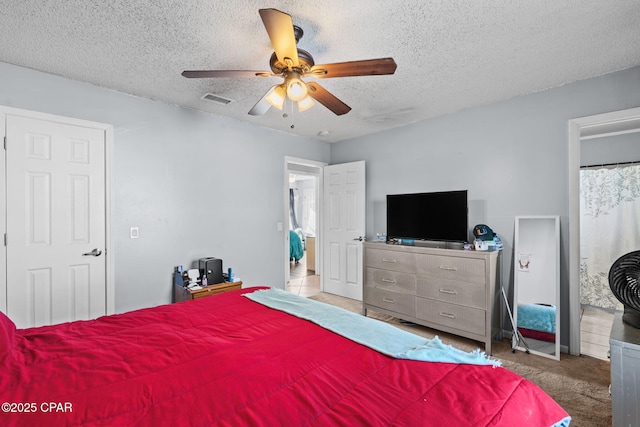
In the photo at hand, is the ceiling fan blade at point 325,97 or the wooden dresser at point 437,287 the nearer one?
the ceiling fan blade at point 325,97

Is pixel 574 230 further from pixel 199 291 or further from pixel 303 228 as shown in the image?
pixel 303 228

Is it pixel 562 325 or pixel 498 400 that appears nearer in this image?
pixel 498 400

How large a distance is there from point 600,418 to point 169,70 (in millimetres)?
3987

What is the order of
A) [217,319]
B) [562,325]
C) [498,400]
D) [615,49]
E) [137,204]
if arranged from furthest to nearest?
[137,204]
[562,325]
[615,49]
[217,319]
[498,400]

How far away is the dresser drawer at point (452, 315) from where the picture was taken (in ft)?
9.47

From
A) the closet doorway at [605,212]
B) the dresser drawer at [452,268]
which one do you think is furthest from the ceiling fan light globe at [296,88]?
the closet doorway at [605,212]

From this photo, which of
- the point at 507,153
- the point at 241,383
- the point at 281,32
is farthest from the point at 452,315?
the point at 281,32

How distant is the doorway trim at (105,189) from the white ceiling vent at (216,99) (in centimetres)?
94

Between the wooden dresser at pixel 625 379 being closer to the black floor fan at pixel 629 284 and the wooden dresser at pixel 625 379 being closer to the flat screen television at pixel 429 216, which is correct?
the black floor fan at pixel 629 284

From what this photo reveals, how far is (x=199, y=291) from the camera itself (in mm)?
3156

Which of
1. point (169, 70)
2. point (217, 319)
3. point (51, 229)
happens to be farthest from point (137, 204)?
point (217, 319)

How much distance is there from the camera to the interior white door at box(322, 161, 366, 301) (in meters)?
4.49

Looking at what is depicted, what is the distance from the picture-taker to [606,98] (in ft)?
8.64

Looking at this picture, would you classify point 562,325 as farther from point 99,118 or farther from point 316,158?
point 99,118
